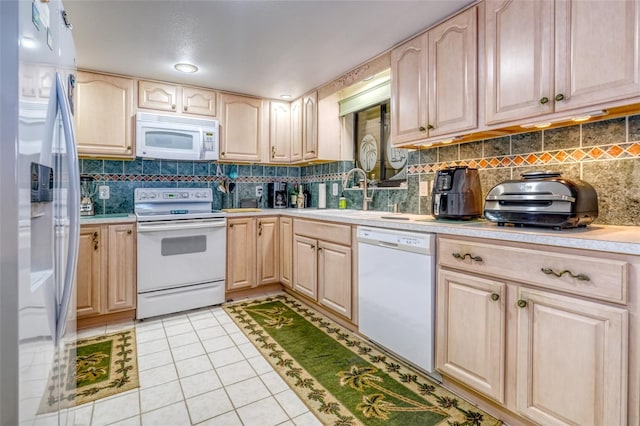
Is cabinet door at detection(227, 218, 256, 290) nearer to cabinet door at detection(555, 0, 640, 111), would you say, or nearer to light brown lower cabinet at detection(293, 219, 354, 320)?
light brown lower cabinet at detection(293, 219, 354, 320)

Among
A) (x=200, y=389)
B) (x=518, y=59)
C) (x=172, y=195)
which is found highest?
(x=518, y=59)

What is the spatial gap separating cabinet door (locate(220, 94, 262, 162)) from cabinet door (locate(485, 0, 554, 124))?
2404mm

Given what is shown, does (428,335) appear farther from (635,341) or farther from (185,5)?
(185,5)

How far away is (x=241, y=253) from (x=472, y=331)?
7.35ft

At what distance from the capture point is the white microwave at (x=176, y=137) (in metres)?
2.94

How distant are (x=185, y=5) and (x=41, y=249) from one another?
164cm

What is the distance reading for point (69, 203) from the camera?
1.04 m

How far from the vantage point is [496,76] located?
1730 millimetres

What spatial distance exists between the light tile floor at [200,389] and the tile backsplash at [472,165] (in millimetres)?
1493

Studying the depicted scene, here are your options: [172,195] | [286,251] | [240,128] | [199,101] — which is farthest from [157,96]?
[286,251]

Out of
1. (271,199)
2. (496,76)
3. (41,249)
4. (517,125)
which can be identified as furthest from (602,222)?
(271,199)

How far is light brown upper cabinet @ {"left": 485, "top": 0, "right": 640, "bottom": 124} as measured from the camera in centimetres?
130

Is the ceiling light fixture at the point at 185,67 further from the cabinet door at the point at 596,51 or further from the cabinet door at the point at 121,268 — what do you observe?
the cabinet door at the point at 596,51

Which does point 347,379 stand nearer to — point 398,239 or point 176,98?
point 398,239
